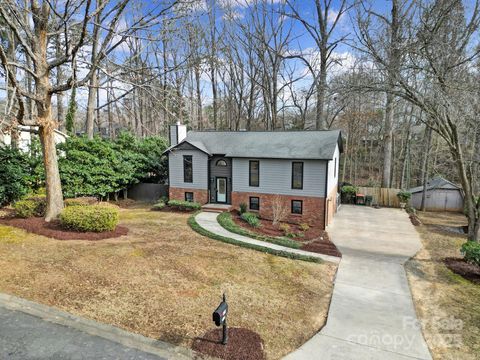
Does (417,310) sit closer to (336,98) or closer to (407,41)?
(336,98)

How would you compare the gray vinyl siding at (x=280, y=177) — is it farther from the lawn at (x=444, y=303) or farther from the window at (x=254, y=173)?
the lawn at (x=444, y=303)

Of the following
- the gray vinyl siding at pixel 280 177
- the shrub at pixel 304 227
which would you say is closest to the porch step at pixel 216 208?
the gray vinyl siding at pixel 280 177

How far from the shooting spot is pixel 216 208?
1739cm

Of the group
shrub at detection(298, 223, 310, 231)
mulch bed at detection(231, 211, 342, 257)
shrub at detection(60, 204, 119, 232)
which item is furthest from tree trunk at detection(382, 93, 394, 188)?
shrub at detection(60, 204, 119, 232)

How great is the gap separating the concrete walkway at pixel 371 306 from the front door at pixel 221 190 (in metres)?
6.82

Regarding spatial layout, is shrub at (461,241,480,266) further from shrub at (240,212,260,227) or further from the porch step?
the porch step

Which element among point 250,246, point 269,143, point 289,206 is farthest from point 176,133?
point 250,246

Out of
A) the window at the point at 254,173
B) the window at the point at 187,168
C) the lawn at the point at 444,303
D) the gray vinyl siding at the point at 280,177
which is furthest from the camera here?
the window at the point at 187,168

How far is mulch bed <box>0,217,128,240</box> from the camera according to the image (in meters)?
10.7

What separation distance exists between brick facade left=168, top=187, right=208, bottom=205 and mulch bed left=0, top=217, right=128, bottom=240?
6734 millimetres

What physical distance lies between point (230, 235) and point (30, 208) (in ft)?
27.9

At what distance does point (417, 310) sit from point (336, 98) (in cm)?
828

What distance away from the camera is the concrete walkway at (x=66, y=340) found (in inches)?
198

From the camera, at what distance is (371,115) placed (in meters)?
28.5
